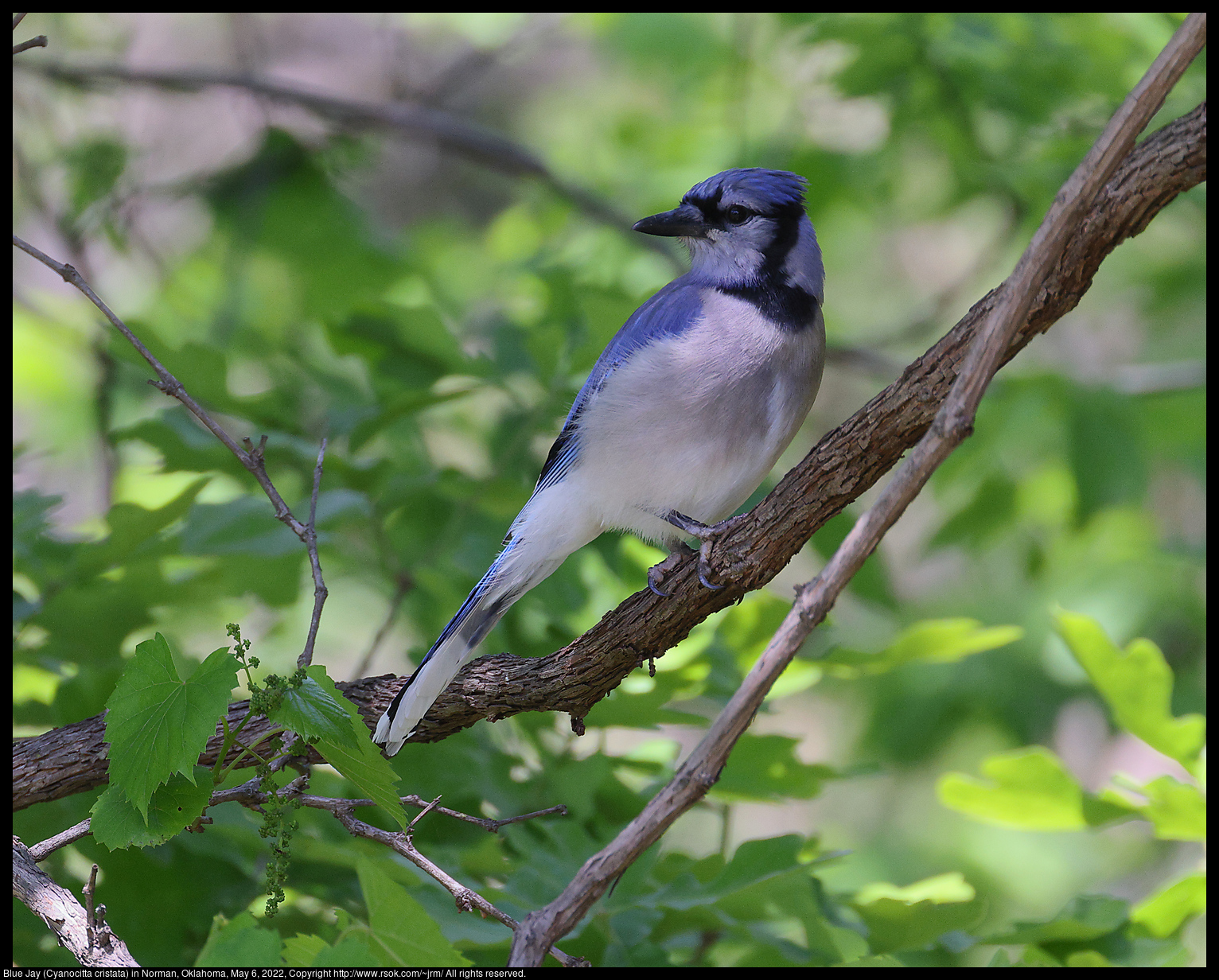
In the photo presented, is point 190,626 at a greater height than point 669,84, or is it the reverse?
point 669,84

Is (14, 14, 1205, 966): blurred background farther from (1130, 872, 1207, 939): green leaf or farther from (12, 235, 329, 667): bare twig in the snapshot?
(12, 235, 329, 667): bare twig

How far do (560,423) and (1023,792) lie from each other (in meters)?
1.36

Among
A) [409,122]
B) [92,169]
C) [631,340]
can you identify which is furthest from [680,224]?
[92,169]

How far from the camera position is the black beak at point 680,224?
7.19ft

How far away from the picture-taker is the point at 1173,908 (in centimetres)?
176

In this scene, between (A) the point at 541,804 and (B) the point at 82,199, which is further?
(B) the point at 82,199

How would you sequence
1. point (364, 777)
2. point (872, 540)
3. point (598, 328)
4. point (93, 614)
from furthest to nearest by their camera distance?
point (598, 328)
point (93, 614)
point (364, 777)
point (872, 540)

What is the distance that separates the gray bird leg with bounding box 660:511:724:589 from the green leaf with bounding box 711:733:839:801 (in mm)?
386

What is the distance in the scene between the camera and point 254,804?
1.36 metres

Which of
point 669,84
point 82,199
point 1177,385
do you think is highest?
point 669,84

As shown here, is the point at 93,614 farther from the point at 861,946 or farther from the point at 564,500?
the point at 861,946

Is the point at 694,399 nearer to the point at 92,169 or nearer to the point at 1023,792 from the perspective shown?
the point at 1023,792

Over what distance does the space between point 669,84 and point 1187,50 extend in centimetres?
360

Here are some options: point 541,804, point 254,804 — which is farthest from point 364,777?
point 541,804
